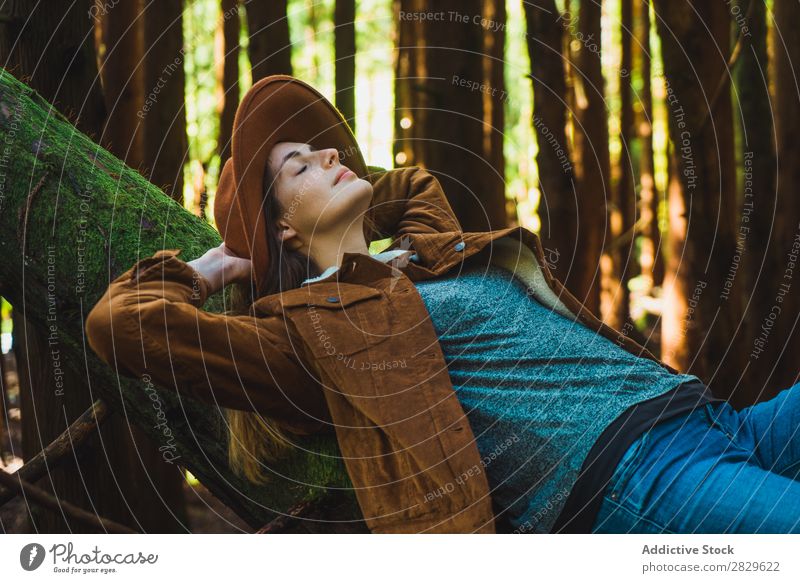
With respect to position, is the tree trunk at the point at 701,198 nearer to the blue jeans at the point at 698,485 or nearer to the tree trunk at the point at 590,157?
the tree trunk at the point at 590,157

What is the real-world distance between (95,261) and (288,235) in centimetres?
61

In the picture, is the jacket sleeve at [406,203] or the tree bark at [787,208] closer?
the jacket sleeve at [406,203]

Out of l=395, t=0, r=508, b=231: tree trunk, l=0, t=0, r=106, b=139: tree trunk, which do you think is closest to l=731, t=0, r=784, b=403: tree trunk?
l=395, t=0, r=508, b=231: tree trunk

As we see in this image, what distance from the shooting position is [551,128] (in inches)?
236

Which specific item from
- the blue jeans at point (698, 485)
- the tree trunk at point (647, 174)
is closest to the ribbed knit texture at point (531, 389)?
the blue jeans at point (698, 485)

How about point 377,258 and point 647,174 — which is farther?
point 647,174

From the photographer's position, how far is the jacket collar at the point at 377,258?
8.43 feet

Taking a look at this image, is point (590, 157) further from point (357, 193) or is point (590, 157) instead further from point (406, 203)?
point (357, 193)

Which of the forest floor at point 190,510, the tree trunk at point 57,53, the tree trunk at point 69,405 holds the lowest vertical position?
the forest floor at point 190,510

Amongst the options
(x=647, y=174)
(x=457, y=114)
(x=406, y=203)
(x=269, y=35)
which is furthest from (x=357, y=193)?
(x=647, y=174)

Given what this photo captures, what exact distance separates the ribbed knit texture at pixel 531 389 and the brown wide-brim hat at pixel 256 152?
537 mm

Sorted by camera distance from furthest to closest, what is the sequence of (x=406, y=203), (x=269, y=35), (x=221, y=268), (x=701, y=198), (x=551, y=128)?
(x=269, y=35), (x=551, y=128), (x=701, y=198), (x=406, y=203), (x=221, y=268)

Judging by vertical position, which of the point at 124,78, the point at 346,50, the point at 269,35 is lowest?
the point at 124,78

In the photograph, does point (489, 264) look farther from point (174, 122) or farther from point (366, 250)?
point (174, 122)
